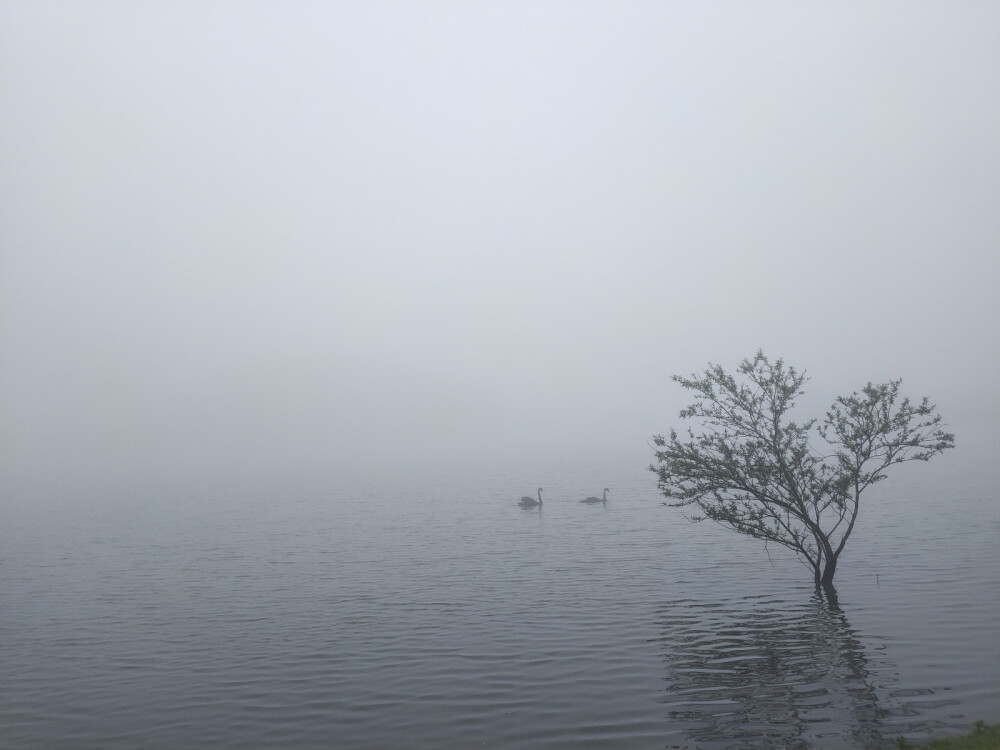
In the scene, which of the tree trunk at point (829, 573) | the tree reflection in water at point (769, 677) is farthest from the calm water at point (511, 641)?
the tree trunk at point (829, 573)

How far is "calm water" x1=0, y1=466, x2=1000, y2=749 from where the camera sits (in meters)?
18.8

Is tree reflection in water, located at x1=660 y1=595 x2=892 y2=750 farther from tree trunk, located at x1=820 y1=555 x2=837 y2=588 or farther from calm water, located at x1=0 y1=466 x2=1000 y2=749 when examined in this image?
tree trunk, located at x1=820 y1=555 x2=837 y2=588

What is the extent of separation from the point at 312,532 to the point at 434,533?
37.3 feet

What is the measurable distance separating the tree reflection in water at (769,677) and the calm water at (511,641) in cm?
10

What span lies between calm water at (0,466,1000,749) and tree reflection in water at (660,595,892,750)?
3.8 inches

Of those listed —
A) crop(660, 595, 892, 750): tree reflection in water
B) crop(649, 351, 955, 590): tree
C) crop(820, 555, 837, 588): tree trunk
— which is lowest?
crop(660, 595, 892, 750): tree reflection in water

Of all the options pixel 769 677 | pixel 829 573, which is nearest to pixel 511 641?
pixel 769 677

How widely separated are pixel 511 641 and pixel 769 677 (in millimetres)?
8943

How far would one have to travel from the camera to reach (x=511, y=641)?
85.4 ft

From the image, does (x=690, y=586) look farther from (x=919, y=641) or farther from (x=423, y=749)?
(x=423, y=749)

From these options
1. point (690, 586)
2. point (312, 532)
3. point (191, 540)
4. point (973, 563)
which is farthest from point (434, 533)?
point (973, 563)

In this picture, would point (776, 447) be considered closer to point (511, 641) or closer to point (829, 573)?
point (829, 573)

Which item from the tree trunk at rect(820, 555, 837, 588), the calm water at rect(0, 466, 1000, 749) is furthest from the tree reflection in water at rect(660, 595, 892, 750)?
the tree trunk at rect(820, 555, 837, 588)

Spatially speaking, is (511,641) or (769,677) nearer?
(769,677)
